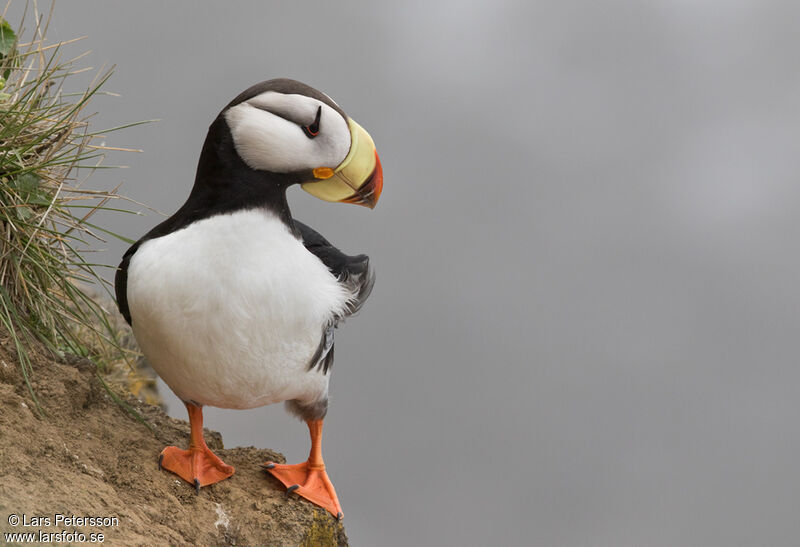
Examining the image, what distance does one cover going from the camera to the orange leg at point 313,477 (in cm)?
337

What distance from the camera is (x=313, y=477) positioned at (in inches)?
136

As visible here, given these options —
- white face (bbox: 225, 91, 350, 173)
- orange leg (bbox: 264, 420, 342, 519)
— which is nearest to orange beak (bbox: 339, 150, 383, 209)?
white face (bbox: 225, 91, 350, 173)

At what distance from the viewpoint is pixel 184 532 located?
9.61 feet

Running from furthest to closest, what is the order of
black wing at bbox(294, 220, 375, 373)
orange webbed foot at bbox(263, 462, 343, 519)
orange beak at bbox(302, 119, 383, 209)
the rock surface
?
orange webbed foot at bbox(263, 462, 343, 519)
black wing at bbox(294, 220, 375, 373)
orange beak at bbox(302, 119, 383, 209)
the rock surface

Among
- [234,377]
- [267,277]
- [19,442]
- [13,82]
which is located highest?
[13,82]

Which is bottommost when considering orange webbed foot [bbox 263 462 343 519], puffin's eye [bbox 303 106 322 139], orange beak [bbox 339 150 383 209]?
orange webbed foot [bbox 263 462 343 519]

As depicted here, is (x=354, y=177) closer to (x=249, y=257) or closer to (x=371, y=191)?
(x=371, y=191)

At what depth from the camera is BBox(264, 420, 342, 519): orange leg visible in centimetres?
337

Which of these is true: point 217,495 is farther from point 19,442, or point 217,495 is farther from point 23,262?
point 23,262

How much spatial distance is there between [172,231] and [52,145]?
24.9 inches

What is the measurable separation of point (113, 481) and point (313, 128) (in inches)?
49.8

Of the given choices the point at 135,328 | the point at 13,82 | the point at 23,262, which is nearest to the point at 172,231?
the point at 135,328

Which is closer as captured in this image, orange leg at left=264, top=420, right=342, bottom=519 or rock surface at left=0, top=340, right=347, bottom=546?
rock surface at left=0, top=340, right=347, bottom=546

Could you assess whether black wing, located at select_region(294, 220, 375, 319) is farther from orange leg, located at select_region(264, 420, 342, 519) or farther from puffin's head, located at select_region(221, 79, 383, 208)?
orange leg, located at select_region(264, 420, 342, 519)
